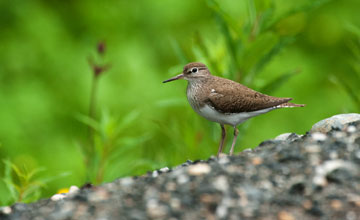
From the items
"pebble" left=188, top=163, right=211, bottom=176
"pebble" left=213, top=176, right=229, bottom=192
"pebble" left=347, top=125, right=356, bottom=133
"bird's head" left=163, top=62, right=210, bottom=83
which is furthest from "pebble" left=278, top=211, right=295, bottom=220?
"bird's head" left=163, top=62, right=210, bottom=83

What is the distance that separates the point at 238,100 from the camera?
442 cm

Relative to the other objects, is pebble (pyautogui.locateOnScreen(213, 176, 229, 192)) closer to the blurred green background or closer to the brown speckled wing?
the brown speckled wing

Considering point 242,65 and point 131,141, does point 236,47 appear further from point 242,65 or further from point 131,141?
point 131,141

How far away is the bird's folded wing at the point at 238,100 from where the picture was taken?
4.41 metres

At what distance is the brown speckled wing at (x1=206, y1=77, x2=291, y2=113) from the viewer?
4406 mm

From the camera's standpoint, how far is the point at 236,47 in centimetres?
457

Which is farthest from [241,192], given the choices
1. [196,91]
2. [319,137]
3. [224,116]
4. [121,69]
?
[121,69]

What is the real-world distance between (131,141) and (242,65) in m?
0.99

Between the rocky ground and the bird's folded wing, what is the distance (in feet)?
3.11

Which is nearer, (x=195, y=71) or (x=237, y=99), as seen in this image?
(x=237, y=99)

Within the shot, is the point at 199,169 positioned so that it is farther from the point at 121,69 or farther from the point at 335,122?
the point at 121,69

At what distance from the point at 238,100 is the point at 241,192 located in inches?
57.2

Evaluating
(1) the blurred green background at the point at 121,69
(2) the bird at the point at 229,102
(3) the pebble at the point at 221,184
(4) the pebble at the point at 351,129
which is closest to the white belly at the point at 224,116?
(2) the bird at the point at 229,102

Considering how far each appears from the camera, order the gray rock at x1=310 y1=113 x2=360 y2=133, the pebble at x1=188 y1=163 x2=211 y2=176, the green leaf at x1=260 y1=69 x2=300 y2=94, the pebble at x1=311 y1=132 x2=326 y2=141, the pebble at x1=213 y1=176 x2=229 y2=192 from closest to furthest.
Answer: the pebble at x1=213 y1=176 x2=229 y2=192 < the pebble at x1=188 y1=163 x2=211 y2=176 < the pebble at x1=311 y1=132 x2=326 y2=141 < the gray rock at x1=310 y1=113 x2=360 y2=133 < the green leaf at x1=260 y1=69 x2=300 y2=94
